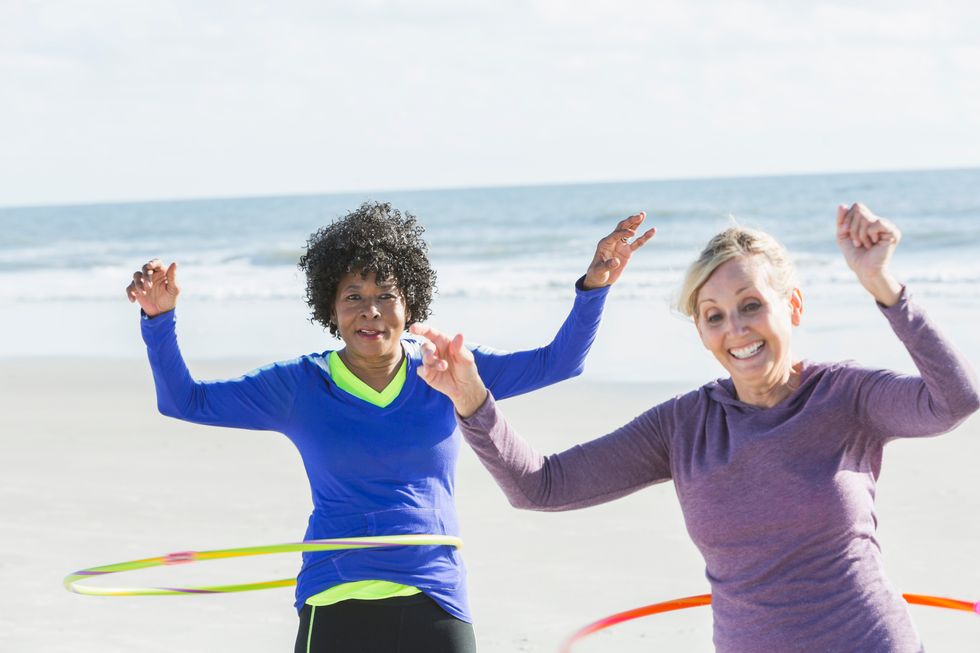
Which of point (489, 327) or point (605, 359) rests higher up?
point (489, 327)

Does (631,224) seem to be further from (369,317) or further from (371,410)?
(371,410)

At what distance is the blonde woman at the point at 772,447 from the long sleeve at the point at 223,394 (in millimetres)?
1082

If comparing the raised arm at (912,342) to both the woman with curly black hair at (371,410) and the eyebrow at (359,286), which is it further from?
the eyebrow at (359,286)

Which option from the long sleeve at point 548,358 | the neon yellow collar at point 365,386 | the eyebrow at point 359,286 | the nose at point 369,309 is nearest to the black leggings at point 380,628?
the neon yellow collar at point 365,386

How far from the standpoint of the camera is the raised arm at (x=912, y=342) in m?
2.57

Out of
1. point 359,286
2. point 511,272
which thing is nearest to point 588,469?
point 359,286

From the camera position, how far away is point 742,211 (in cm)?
4278

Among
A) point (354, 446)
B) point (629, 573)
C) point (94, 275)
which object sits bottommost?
point (354, 446)

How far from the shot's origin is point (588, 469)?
Answer: 119 inches

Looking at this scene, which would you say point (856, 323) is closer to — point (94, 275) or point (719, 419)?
point (719, 419)

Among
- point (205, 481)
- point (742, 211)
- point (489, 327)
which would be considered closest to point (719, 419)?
point (205, 481)

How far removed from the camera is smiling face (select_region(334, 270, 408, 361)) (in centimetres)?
398

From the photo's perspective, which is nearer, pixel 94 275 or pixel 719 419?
pixel 719 419

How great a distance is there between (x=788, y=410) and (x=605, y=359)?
1061 cm
